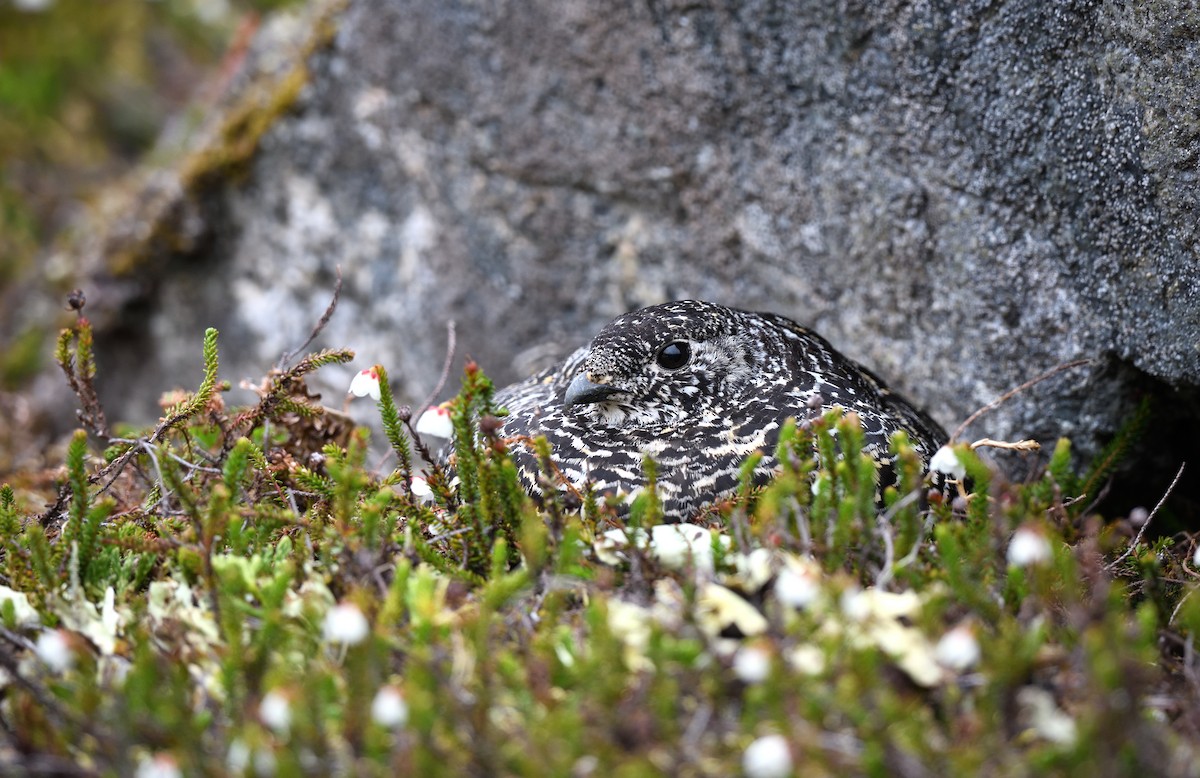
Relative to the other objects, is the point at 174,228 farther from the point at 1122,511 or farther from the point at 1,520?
the point at 1122,511

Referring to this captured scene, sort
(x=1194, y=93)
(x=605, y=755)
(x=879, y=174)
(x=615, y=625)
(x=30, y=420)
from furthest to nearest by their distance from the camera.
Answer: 1. (x=30, y=420)
2. (x=879, y=174)
3. (x=1194, y=93)
4. (x=615, y=625)
5. (x=605, y=755)

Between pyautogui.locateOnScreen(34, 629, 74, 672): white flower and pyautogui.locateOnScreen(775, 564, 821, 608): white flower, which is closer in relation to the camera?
pyautogui.locateOnScreen(775, 564, 821, 608): white flower

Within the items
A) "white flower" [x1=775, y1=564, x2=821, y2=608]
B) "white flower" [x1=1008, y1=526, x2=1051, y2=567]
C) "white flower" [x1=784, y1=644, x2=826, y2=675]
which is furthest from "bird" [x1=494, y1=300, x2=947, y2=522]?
"white flower" [x1=1008, y1=526, x2=1051, y2=567]

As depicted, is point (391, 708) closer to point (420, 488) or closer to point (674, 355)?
point (420, 488)

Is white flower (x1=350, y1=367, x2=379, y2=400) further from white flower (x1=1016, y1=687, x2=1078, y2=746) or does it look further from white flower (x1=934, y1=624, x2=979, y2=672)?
white flower (x1=1016, y1=687, x2=1078, y2=746)

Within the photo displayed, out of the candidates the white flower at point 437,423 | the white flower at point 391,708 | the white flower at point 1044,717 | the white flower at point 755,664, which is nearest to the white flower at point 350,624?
the white flower at point 391,708

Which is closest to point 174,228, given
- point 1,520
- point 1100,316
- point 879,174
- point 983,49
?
point 1,520
